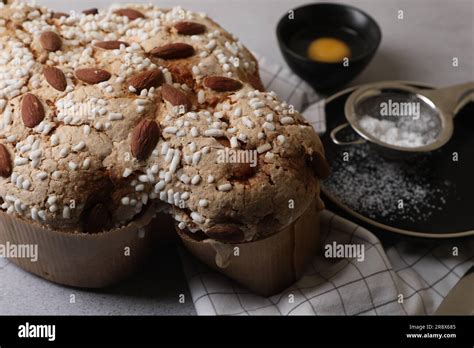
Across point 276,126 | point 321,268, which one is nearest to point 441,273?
point 321,268

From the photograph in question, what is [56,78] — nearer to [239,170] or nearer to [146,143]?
[146,143]

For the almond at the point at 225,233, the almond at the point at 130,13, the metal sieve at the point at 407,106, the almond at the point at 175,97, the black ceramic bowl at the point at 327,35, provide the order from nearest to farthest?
the almond at the point at 225,233
the almond at the point at 175,97
the almond at the point at 130,13
the metal sieve at the point at 407,106
the black ceramic bowl at the point at 327,35

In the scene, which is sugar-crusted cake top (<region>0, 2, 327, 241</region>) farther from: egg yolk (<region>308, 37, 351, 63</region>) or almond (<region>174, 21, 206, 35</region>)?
egg yolk (<region>308, 37, 351, 63</region>)

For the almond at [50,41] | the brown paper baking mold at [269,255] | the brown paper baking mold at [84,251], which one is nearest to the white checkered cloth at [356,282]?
the brown paper baking mold at [269,255]

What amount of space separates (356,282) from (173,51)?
714 millimetres

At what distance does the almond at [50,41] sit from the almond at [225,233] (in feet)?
2.06

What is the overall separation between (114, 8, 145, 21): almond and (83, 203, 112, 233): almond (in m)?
0.58

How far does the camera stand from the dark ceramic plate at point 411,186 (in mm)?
1786

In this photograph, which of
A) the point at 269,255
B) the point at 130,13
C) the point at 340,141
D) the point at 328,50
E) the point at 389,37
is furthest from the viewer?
the point at 389,37

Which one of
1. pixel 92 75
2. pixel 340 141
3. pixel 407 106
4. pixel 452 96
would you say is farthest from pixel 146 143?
pixel 452 96

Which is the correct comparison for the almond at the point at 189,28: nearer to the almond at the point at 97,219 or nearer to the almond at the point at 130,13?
the almond at the point at 130,13

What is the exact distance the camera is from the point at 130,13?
184 cm
